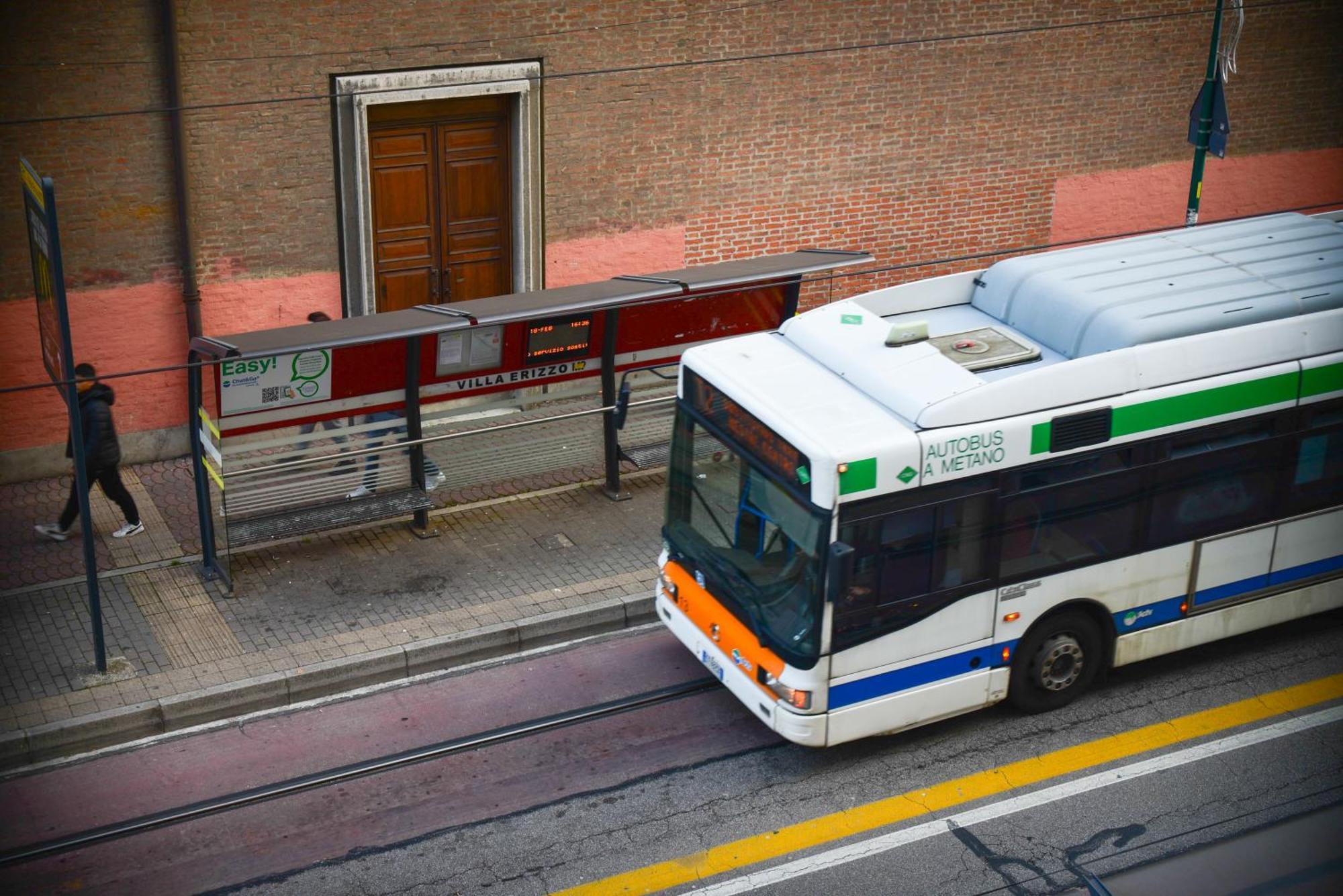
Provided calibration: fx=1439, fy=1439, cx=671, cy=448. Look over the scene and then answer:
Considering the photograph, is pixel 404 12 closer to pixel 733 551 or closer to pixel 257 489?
pixel 257 489

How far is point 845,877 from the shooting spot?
26.6 ft

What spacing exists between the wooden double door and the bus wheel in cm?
736

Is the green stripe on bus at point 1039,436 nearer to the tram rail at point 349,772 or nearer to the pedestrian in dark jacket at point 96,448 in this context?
the tram rail at point 349,772

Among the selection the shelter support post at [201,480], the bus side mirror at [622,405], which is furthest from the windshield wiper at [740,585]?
the shelter support post at [201,480]

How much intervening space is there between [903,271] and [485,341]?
20.9ft

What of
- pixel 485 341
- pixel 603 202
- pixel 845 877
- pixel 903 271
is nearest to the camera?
pixel 845 877

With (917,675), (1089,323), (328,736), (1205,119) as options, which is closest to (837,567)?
(917,675)

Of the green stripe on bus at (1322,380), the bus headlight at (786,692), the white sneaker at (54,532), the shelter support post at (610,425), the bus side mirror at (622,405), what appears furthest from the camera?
the shelter support post at (610,425)

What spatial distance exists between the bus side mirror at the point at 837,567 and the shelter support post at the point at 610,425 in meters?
4.79

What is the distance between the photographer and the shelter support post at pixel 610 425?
41.1 feet

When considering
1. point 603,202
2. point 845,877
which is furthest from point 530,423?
point 845,877

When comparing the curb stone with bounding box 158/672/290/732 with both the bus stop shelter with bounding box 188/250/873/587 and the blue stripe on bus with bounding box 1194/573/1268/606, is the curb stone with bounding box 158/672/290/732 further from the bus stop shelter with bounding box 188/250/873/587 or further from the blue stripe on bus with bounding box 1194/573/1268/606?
the blue stripe on bus with bounding box 1194/573/1268/606

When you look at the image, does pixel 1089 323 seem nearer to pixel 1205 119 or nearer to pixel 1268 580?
pixel 1268 580

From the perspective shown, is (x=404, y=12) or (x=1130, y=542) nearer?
(x=1130, y=542)
